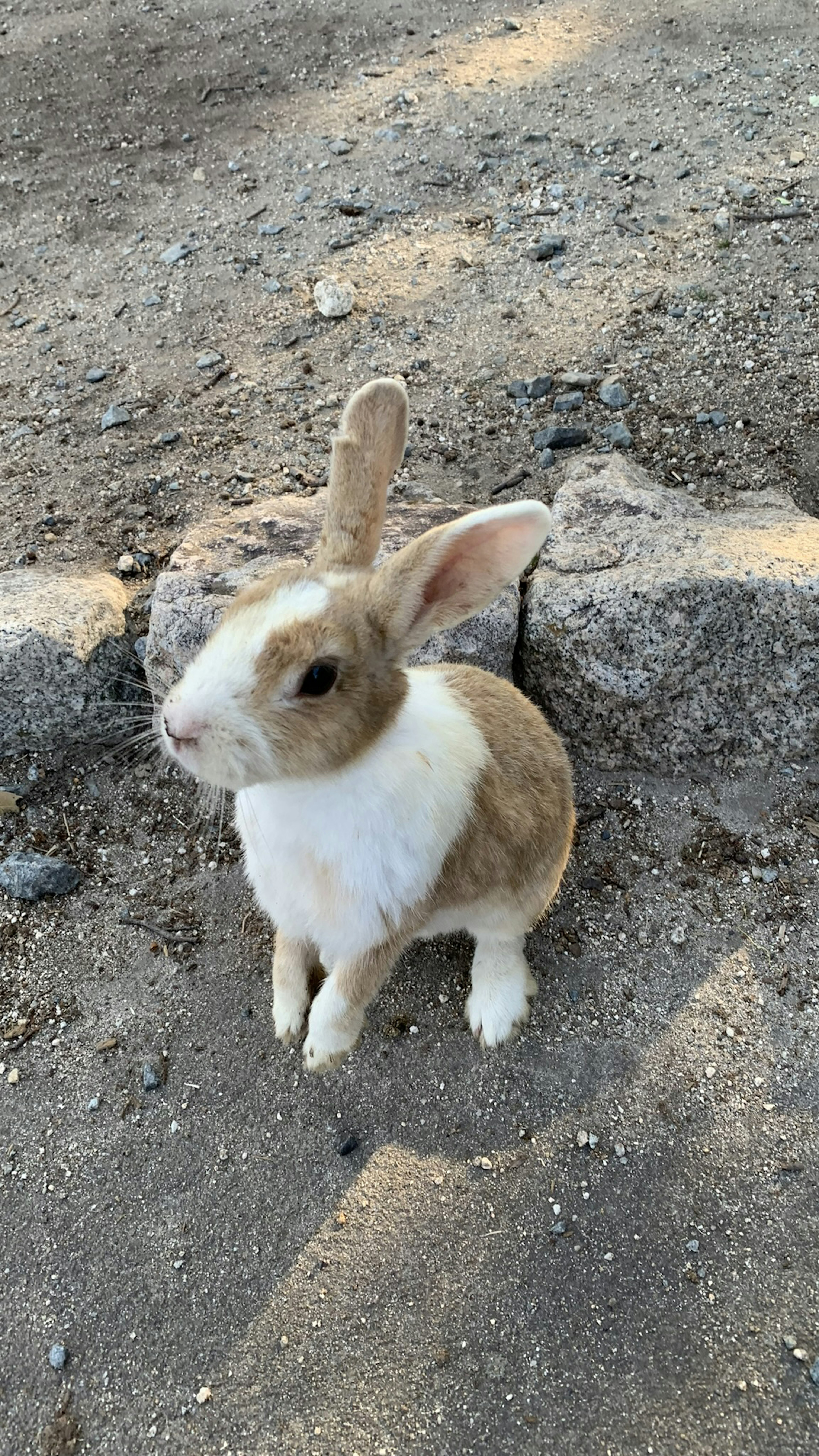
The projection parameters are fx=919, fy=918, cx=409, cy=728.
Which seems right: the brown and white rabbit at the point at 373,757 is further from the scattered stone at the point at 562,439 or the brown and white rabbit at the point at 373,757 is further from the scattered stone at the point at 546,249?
the scattered stone at the point at 546,249

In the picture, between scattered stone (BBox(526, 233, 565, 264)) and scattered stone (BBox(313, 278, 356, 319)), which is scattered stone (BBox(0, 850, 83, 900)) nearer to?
scattered stone (BBox(313, 278, 356, 319))

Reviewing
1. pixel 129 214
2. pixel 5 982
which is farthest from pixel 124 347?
pixel 5 982

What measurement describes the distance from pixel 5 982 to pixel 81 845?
2.06 ft

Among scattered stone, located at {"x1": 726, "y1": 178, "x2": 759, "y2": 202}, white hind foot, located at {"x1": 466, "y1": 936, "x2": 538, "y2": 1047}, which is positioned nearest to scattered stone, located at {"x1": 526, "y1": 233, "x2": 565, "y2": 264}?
scattered stone, located at {"x1": 726, "y1": 178, "x2": 759, "y2": 202}

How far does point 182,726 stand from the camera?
6.90ft

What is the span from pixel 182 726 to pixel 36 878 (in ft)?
6.56

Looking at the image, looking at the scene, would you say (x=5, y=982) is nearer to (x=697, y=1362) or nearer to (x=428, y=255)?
(x=697, y=1362)

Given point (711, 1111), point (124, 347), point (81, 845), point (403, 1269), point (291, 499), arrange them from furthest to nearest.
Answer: point (124, 347) < point (291, 499) < point (81, 845) < point (711, 1111) < point (403, 1269)

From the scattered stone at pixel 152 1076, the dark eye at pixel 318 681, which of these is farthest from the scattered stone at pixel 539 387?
the scattered stone at pixel 152 1076

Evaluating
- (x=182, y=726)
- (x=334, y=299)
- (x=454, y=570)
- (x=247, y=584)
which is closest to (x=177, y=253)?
(x=334, y=299)

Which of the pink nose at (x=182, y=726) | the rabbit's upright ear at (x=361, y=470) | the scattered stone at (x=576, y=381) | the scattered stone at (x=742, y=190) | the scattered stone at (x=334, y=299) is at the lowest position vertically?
the scattered stone at (x=576, y=381)

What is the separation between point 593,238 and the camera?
6191 mm

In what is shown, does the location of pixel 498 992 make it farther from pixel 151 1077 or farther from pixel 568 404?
pixel 568 404

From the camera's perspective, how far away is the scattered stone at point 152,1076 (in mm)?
3277
